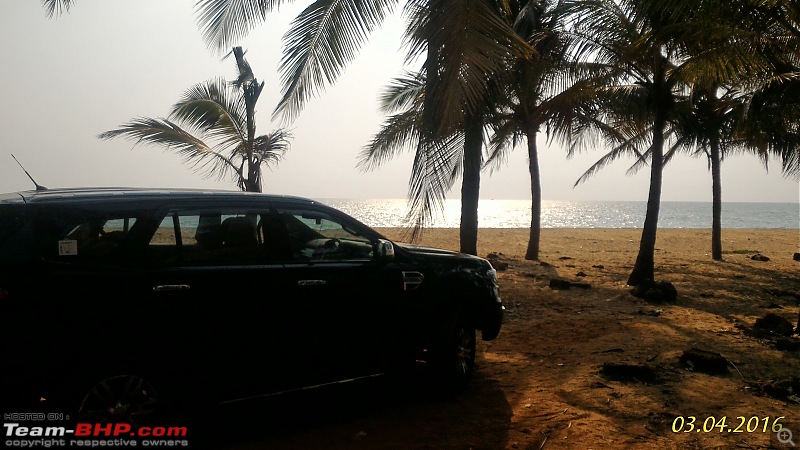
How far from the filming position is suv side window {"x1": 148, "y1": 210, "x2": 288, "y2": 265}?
4.38 metres

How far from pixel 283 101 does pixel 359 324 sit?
180 inches

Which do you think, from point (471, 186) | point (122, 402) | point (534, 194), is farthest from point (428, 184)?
point (534, 194)

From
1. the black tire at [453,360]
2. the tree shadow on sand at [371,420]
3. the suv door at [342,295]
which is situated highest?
the suv door at [342,295]

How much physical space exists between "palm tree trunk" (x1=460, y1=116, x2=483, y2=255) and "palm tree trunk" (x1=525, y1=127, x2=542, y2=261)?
6396 millimetres

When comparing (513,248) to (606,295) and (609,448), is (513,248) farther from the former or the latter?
(609,448)

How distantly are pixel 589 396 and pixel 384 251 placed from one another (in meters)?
2.33

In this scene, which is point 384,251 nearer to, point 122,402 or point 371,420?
point 371,420

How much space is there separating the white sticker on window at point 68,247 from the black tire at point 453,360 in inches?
120

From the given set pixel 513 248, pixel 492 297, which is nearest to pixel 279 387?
pixel 492 297

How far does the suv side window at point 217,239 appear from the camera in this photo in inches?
172

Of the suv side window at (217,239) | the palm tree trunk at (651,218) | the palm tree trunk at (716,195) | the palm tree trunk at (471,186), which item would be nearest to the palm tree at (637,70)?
the palm tree trunk at (651,218)

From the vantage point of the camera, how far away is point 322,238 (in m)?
5.25

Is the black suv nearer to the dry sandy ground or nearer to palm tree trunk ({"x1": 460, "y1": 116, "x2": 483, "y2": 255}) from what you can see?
the dry sandy ground

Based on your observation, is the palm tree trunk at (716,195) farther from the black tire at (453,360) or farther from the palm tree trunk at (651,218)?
the black tire at (453,360)
